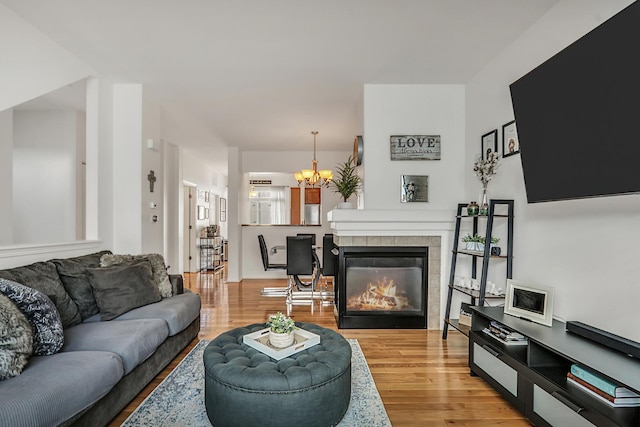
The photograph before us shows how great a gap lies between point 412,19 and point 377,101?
4.22 feet

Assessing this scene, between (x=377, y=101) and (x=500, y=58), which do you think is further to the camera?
(x=377, y=101)

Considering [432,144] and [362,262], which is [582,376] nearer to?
[362,262]

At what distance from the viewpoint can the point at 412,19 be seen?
8.65 ft


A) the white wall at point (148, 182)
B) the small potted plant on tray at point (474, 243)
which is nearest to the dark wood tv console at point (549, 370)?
the small potted plant on tray at point (474, 243)

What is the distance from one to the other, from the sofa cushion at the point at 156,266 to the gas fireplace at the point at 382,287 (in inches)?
69.1

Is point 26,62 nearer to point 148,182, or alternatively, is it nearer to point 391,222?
point 148,182

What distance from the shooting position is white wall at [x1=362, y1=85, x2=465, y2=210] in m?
3.91

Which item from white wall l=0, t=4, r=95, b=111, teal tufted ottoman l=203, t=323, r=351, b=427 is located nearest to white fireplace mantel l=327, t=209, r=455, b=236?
teal tufted ottoman l=203, t=323, r=351, b=427

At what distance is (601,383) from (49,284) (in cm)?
330

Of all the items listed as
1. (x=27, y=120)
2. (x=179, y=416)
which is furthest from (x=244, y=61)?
(x=27, y=120)

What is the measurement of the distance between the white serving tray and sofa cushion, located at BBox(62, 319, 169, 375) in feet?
2.23

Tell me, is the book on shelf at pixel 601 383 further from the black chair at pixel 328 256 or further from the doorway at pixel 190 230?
the doorway at pixel 190 230

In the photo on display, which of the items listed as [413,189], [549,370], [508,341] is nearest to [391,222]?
[413,189]

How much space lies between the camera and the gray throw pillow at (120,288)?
8.83 ft
